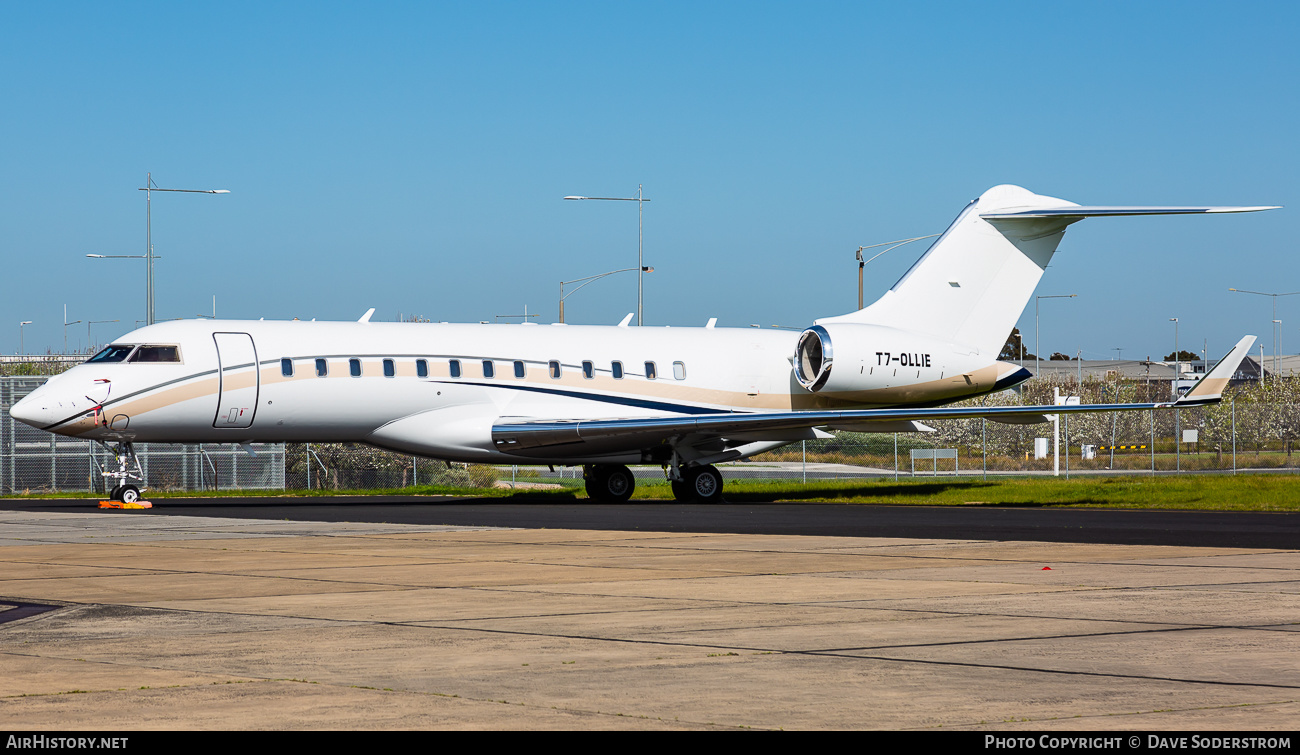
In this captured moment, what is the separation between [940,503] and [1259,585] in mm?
17429

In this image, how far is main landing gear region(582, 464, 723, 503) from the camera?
1200 inches

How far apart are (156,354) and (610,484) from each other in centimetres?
1028

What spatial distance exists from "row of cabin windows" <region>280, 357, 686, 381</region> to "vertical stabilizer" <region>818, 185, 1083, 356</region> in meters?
4.21

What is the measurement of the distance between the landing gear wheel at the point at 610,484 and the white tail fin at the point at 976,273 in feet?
18.6

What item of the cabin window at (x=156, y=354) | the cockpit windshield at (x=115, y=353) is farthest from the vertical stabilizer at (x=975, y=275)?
the cockpit windshield at (x=115, y=353)

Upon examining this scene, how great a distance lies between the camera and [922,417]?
90.3ft

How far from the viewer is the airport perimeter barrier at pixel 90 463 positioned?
39344 mm

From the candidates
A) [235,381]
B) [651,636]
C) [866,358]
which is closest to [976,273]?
[866,358]

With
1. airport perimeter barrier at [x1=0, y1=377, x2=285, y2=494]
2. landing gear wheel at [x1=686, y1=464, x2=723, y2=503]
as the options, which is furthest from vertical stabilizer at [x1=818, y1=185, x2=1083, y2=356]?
airport perimeter barrier at [x1=0, y1=377, x2=285, y2=494]

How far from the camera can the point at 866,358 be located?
30.8 metres

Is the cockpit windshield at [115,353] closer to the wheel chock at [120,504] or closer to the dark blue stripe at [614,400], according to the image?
the wheel chock at [120,504]

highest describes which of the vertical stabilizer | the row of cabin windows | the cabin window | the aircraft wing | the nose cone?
the vertical stabilizer

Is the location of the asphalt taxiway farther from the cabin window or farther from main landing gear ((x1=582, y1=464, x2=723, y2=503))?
main landing gear ((x1=582, y1=464, x2=723, y2=503))
